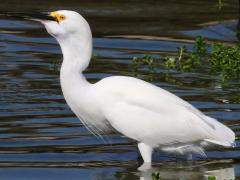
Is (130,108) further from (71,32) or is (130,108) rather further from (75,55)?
(71,32)

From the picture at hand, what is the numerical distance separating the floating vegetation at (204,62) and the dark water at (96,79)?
0.16 metres

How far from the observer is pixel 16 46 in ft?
49.2

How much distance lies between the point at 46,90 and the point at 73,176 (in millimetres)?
3278

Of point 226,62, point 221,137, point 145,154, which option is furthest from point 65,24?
point 226,62

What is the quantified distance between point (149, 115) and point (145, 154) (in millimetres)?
378

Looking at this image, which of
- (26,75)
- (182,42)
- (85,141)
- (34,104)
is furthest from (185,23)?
(85,141)

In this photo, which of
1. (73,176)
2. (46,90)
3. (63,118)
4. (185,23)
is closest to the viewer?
(73,176)

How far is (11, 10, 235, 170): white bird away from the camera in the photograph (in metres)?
9.38

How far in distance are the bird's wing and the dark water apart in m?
0.37

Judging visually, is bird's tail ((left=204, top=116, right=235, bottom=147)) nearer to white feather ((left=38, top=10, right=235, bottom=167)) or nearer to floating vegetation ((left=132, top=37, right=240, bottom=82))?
white feather ((left=38, top=10, right=235, bottom=167))

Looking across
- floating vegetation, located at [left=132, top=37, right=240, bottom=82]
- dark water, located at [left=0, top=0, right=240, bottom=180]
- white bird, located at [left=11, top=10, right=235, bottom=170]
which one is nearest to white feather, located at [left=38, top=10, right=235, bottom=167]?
→ white bird, located at [left=11, top=10, right=235, bottom=170]

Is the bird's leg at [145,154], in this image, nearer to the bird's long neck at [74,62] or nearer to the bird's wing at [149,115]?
the bird's wing at [149,115]

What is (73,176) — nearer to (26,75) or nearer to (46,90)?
(46,90)

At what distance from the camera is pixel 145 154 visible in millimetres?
9461
